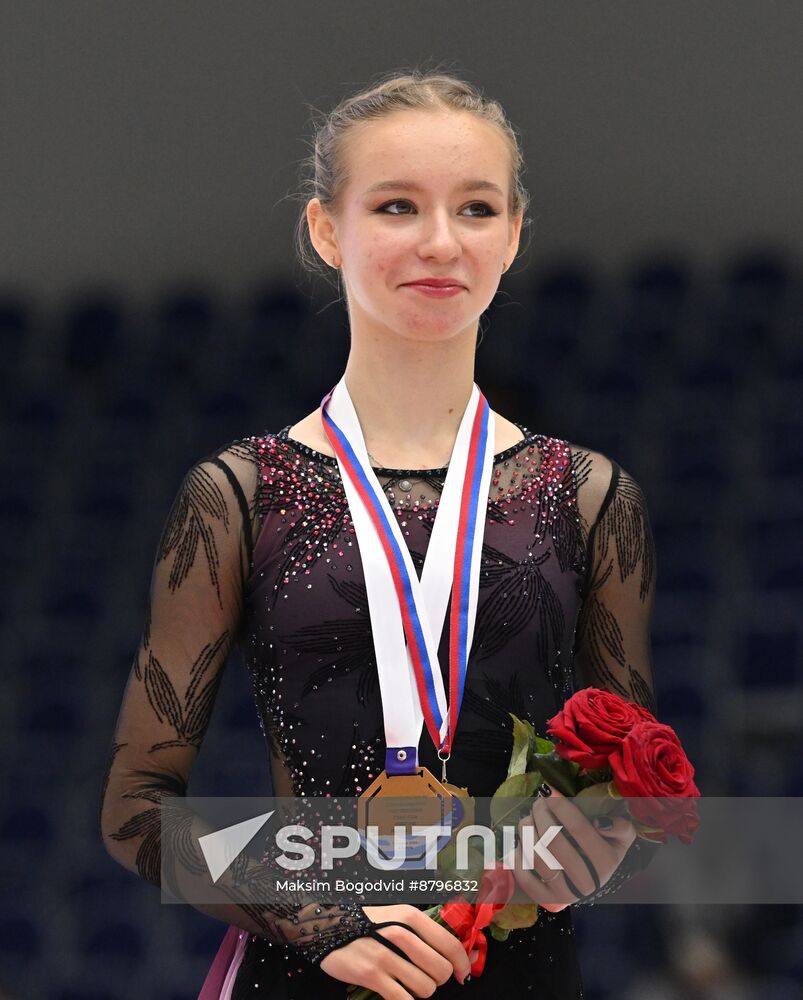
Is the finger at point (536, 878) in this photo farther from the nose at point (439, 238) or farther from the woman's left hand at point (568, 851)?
the nose at point (439, 238)

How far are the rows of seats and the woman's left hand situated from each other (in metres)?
2.89

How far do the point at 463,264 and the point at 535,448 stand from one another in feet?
0.76

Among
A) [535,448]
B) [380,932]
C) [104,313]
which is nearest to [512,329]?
[104,313]

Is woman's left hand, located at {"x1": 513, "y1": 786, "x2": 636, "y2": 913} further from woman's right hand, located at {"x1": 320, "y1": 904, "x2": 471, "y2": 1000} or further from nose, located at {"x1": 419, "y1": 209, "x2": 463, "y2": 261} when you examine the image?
nose, located at {"x1": 419, "y1": 209, "x2": 463, "y2": 261}

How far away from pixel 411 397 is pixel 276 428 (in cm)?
354

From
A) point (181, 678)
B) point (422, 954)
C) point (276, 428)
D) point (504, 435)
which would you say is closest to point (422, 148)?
point (504, 435)

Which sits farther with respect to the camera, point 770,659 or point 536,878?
point 770,659

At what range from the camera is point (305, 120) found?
5.13 metres

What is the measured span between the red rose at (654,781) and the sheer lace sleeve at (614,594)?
24 cm

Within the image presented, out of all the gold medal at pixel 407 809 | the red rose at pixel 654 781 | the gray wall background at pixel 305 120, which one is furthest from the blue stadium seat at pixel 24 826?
the red rose at pixel 654 781

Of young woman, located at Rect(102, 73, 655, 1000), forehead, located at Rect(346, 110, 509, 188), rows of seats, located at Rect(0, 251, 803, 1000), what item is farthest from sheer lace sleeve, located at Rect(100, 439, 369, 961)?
rows of seats, located at Rect(0, 251, 803, 1000)

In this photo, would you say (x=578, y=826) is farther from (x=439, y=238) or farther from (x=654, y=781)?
(x=439, y=238)

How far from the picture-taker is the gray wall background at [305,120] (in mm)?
4793

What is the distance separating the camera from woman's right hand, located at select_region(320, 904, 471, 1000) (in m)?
1.42
